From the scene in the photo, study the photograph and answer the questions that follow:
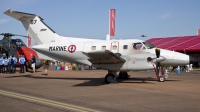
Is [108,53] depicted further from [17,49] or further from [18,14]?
[17,49]

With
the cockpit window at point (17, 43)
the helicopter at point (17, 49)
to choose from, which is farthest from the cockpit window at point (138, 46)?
the cockpit window at point (17, 43)

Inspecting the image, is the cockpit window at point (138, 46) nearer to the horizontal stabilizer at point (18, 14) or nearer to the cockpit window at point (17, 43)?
the horizontal stabilizer at point (18, 14)

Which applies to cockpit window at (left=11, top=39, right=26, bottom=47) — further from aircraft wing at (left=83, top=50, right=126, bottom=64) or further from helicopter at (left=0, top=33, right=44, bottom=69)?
aircraft wing at (left=83, top=50, right=126, bottom=64)

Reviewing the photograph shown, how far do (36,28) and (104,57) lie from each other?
23.7ft

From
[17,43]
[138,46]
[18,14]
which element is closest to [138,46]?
[138,46]

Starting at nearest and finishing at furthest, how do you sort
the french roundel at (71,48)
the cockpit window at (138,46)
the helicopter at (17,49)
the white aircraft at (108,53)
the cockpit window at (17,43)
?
the white aircraft at (108,53)
the cockpit window at (138,46)
the french roundel at (71,48)
the helicopter at (17,49)
the cockpit window at (17,43)

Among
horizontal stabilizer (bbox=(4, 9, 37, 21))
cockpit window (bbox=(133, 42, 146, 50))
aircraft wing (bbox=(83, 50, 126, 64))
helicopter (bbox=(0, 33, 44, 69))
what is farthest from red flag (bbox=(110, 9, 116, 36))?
aircraft wing (bbox=(83, 50, 126, 64))

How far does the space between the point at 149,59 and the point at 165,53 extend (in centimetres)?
129

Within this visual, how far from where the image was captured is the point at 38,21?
19.7 metres

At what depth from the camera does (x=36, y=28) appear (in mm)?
19641

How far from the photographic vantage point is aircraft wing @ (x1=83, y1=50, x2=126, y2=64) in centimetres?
1454

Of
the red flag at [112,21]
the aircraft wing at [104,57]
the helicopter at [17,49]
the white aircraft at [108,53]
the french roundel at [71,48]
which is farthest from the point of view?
the red flag at [112,21]

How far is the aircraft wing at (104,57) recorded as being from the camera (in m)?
14.5

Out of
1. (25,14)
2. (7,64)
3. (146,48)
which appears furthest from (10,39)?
(146,48)
